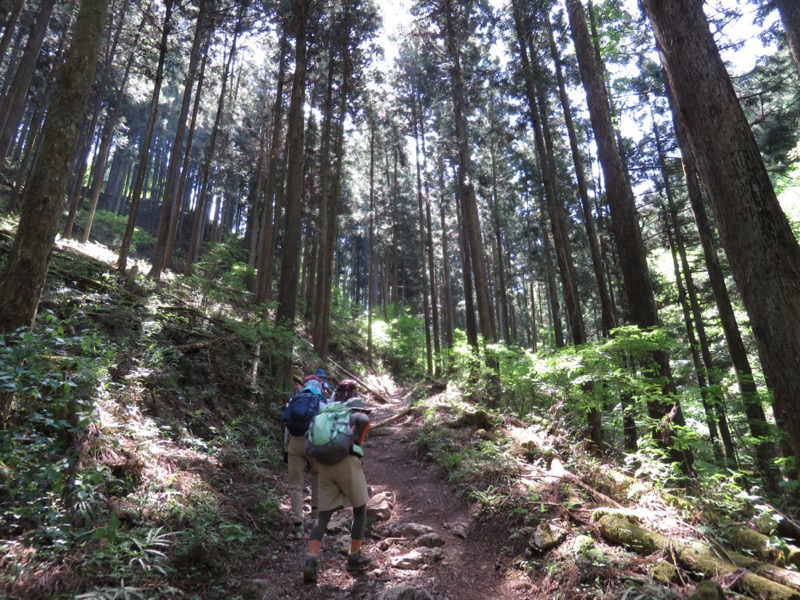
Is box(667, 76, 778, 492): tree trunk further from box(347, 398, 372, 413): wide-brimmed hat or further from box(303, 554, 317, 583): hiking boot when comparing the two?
box(303, 554, 317, 583): hiking boot

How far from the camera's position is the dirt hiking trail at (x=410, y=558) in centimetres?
365

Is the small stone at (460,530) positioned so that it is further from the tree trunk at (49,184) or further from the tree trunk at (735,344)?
the tree trunk at (49,184)

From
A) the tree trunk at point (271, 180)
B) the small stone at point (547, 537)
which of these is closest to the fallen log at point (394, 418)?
→ the tree trunk at point (271, 180)

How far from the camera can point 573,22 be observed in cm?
782

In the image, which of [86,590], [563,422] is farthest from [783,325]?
[86,590]

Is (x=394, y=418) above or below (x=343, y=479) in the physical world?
above

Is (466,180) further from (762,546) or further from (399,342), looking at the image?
(399,342)

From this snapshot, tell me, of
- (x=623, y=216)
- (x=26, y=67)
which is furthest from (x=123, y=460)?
(x=26, y=67)

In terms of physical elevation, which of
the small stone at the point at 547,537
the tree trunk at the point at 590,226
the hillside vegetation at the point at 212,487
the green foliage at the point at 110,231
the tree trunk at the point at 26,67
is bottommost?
the small stone at the point at 547,537

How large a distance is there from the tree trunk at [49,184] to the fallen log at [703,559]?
6.40 meters

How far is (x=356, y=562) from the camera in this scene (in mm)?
4070

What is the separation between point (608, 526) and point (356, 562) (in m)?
2.65

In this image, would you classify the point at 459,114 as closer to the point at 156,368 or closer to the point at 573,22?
the point at 573,22

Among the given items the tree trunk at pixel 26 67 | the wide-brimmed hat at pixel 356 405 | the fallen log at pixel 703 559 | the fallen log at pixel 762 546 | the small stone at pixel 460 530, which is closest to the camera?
the fallen log at pixel 703 559
